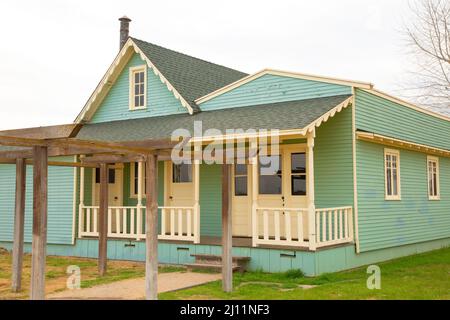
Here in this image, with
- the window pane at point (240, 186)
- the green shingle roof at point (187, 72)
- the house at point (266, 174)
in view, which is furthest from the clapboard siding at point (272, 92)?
the window pane at point (240, 186)

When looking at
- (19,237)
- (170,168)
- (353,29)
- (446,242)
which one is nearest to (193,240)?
(170,168)

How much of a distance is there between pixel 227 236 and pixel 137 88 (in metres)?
9.51

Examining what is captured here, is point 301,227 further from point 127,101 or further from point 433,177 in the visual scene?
point 127,101

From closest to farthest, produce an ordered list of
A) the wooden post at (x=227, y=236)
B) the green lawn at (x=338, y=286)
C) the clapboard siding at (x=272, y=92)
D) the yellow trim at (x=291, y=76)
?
the green lawn at (x=338, y=286), the wooden post at (x=227, y=236), the yellow trim at (x=291, y=76), the clapboard siding at (x=272, y=92)

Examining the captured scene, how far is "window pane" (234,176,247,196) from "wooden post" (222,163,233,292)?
185 inches

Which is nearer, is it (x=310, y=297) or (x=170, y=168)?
(x=310, y=297)

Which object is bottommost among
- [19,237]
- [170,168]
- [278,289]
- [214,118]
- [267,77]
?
[278,289]

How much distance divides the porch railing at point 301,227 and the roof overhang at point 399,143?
186cm

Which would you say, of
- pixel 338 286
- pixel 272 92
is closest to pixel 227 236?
pixel 338 286

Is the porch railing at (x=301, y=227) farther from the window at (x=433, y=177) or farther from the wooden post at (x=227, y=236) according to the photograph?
the window at (x=433, y=177)

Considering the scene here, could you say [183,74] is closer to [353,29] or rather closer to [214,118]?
[214,118]

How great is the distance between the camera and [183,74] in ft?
58.8

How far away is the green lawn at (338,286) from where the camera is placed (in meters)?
9.12
